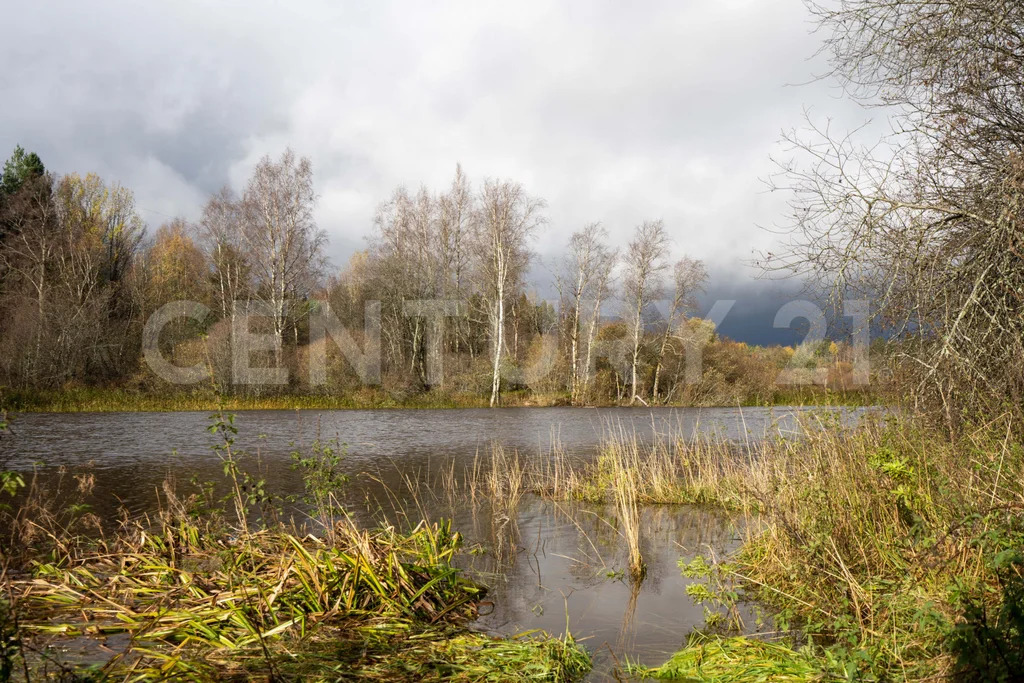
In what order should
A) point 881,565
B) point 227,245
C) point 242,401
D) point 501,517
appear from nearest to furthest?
point 881,565
point 501,517
point 242,401
point 227,245

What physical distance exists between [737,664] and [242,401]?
27.6 meters

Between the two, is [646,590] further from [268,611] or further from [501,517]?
[268,611]

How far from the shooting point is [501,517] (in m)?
8.22

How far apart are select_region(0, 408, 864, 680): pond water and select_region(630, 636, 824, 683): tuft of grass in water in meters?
0.30

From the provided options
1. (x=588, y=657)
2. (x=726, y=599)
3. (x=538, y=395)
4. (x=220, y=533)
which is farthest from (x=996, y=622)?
(x=538, y=395)

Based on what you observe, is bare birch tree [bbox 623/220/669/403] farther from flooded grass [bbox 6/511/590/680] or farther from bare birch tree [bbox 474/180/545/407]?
flooded grass [bbox 6/511/590/680]

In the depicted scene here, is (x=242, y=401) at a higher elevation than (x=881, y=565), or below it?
below

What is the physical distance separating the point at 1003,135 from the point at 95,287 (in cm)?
3573

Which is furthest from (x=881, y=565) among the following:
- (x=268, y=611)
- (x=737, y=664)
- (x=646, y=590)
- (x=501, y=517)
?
(x=501, y=517)

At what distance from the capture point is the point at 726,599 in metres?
4.93

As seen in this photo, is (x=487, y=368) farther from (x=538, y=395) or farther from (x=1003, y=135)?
(x=1003, y=135)

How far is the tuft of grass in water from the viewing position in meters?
3.57

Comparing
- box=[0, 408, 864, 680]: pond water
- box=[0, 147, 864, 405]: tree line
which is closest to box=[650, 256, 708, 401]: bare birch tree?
box=[0, 147, 864, 405]: tree line

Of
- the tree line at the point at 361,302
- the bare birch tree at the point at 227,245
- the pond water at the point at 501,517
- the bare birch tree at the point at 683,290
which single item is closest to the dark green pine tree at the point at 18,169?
the tree line at the point at 361,302
